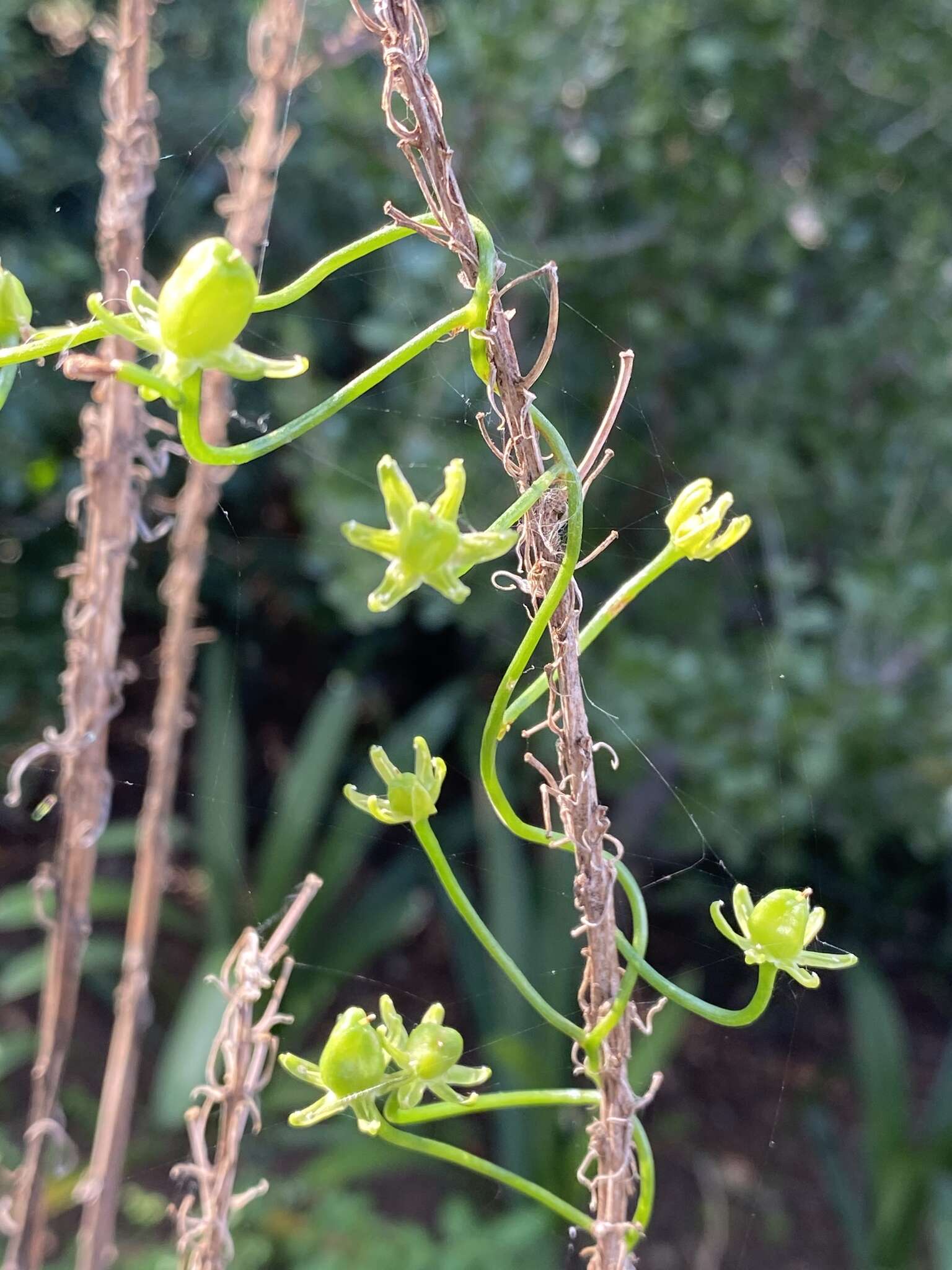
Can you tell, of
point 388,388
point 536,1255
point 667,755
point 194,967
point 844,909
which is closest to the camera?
point 536,1255

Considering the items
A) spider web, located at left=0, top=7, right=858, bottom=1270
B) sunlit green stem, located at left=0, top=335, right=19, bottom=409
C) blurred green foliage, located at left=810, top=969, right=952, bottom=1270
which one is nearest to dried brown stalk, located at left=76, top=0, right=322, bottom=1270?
sunlit green stem, located at left=0, top=335, right=19, bottom=409

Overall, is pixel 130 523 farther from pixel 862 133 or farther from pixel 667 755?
pixel 862 133

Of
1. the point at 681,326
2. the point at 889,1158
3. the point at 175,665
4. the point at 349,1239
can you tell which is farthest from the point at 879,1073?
the point at 175,665

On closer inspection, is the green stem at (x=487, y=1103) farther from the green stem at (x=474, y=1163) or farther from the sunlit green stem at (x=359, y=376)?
the sunlit green stem at (x=359, y=376)

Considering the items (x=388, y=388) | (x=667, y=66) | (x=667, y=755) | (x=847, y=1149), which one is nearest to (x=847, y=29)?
(x=667, y=66)

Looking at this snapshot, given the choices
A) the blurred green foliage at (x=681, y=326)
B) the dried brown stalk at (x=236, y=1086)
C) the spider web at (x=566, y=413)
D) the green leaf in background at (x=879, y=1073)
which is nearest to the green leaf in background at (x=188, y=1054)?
the spider web at (x=566, y=413)

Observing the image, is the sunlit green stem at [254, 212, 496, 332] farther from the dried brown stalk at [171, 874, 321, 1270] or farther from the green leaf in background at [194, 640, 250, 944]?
the green leaf in background at [194, 640, 250, 944]
